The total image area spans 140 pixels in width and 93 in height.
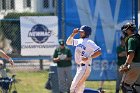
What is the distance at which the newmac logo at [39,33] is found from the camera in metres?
15.8

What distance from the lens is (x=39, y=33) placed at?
1585 centimetres

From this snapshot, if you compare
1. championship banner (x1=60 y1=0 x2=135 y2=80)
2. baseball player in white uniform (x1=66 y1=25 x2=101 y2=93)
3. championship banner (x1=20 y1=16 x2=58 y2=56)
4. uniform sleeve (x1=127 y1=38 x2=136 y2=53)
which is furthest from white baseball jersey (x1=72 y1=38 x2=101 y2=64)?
championship banner (x1=20 y1=16 x2=58 y2=56)

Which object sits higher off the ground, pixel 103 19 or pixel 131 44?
pixel 103 19

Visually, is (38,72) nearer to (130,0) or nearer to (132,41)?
(130,0)

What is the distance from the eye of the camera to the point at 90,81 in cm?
1675

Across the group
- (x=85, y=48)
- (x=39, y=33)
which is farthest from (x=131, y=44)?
(x=39, y=33)

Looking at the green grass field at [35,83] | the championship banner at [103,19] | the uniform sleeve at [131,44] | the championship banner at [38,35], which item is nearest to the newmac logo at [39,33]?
the championship banner at [38,35]

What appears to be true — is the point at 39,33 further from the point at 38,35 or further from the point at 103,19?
the point at 103,19

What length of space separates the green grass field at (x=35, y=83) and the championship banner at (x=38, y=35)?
1059 mm

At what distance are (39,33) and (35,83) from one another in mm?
2288

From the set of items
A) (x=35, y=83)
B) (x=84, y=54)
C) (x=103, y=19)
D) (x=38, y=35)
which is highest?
(x=103, y=19)

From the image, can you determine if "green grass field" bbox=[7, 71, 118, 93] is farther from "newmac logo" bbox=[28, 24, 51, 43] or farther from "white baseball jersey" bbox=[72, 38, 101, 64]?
"white baseball jersey" bbox=[72, 38, 101, 64]

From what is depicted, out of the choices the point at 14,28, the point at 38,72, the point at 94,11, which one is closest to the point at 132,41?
the point at 94,11

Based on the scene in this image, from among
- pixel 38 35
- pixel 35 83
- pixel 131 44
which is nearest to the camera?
pixel 131 44
